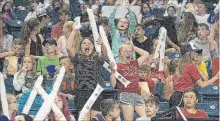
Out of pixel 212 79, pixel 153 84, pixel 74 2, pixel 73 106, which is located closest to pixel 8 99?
pixel 73 106

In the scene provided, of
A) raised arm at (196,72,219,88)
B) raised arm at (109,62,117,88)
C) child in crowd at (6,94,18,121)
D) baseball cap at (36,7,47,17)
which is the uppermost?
baseball cap at (36,7,47,17)

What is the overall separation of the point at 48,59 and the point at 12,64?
51 centimetres

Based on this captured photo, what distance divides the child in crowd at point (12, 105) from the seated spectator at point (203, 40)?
2.95m

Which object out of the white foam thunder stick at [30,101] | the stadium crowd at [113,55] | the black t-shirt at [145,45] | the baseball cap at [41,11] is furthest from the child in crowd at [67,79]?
the baseball cap at [41,11]

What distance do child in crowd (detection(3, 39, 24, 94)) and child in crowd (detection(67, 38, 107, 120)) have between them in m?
0.94

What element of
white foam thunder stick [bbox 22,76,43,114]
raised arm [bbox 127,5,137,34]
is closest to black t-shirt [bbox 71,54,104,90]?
white foam thunder stick [bbox 22,76,43,114]

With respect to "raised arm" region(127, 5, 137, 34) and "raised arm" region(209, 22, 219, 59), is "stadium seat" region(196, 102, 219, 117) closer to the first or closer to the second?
"raised arm" region(209, 22, 219, 59)

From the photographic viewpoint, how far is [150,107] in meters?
11.0

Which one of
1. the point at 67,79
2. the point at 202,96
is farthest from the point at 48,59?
the point at 202,96

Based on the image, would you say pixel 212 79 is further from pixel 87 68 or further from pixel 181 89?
pixel 87 68

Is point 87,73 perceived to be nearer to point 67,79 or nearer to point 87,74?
point 87,74

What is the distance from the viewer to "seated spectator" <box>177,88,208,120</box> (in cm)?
1070

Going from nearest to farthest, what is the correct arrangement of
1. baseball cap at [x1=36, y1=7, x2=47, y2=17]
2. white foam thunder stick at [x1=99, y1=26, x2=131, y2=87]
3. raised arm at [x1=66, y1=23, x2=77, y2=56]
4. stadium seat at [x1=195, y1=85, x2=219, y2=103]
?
white foam thunder stick at [x1=99, y1=26, x2=131, y2=87], stadium seat at [x1=195, y1=85, x2=219, y2=103], raised arm at [x1=66, y1=23, x2=77, y2=56], baseball cap at [x1=36, y1=7, x2=47, y2=17]

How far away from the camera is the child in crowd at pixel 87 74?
1101 cm
